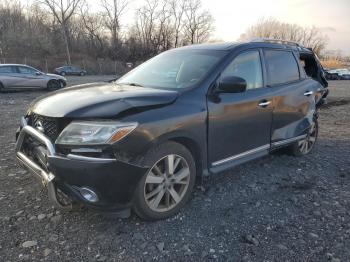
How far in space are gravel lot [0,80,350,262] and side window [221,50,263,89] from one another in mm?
1290

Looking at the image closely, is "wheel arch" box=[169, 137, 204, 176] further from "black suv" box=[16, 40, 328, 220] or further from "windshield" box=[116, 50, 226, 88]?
"windshield" box=[116, 50, 226, 88]

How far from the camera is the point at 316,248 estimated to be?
3119 mm

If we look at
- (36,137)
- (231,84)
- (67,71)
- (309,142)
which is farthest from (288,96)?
(67,71)

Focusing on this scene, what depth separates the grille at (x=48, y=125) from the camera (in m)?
3.25

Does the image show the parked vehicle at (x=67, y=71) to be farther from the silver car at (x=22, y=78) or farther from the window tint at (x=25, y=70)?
the window tint at (x=25, y=70)

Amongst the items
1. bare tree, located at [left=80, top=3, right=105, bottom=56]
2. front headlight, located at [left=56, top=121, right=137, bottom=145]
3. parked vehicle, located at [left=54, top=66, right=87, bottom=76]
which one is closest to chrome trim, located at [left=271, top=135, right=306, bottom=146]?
front headlight, located at [left=56, top=121, right=137, bottom=145]

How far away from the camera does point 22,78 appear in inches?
671

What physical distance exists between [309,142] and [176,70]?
9.83ft

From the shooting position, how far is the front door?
3889 millimetres

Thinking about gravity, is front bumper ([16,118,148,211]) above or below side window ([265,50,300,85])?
below

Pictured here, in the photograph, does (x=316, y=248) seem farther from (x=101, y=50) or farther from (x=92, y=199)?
(x=101, y=50)

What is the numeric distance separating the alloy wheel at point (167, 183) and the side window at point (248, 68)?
4.19 feet

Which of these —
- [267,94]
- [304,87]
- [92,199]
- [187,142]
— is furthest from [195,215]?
[304,87]

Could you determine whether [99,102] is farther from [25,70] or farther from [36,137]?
[25,70]
